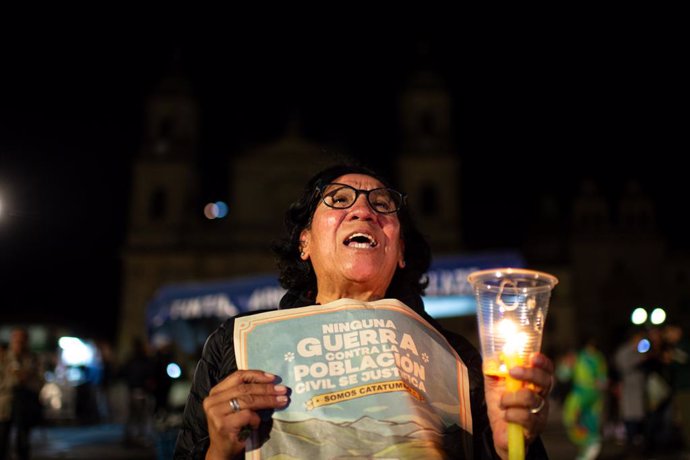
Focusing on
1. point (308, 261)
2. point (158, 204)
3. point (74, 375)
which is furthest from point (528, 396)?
point (158, 204)

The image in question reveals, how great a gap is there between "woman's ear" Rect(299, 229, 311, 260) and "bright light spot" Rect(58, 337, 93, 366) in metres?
21.0

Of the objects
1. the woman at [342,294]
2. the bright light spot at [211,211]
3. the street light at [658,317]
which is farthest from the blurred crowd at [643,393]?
the bright light spot at [211,211]

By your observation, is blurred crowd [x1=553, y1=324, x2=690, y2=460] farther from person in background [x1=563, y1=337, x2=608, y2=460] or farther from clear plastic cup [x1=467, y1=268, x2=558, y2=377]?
clear plastic cup [x1=467, y1=268, x2=558, y2=377]

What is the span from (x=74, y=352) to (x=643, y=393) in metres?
17.6

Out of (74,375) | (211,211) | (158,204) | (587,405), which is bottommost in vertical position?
(74,375)

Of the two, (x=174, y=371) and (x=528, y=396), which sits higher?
(x=528, y=396)

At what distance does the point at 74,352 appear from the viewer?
2220cm

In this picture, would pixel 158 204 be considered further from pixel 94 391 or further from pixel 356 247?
pixel 356 247

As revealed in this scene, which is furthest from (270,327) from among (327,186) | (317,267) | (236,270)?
(236,270)

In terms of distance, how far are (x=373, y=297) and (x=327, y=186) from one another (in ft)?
1.24

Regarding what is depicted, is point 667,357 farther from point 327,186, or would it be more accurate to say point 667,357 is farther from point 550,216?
point 550,216

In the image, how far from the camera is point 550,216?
56750mm

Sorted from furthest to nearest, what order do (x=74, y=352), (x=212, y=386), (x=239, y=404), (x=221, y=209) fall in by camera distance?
(x=221, y=209)
(x=74, y=352)
(x=212, y=386)
(x=239, y=404)

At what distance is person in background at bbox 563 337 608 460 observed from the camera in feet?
29.2
